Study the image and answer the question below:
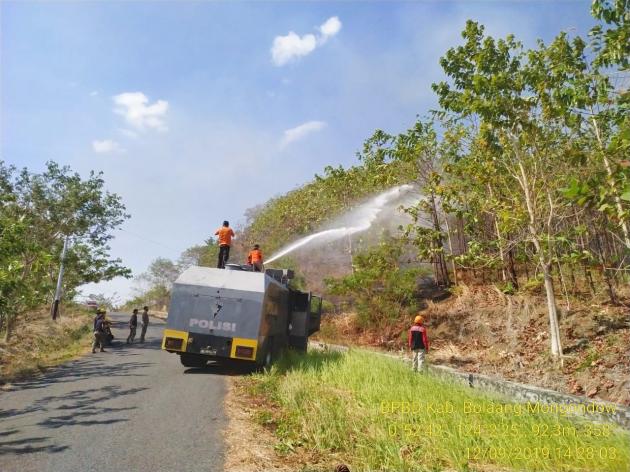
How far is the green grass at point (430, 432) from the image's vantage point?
470 cm

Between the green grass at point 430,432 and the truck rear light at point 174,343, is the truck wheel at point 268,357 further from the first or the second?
the green grass at point 430,432

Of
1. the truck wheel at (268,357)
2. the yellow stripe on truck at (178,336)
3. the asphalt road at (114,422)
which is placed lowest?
the asphalt road at (114,422)

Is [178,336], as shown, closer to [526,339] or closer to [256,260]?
[256,260]

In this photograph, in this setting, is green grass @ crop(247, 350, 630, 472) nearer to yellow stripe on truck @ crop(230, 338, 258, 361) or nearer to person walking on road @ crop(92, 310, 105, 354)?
yellow stripe on truck @ crop(230, 338, 258, 361)

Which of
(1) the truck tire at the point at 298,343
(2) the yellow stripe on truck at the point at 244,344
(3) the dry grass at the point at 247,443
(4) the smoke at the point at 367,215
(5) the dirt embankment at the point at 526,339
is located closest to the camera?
(3) the dry grass at the point at 247,443

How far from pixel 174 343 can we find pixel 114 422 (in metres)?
4.04

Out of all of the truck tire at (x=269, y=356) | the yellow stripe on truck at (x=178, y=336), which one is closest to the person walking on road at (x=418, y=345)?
the truck tire at (x=269, y=356)

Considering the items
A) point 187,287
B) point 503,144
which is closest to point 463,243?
point 503,144

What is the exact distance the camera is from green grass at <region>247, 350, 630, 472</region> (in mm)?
4703

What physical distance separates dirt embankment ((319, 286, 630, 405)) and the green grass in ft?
12.5

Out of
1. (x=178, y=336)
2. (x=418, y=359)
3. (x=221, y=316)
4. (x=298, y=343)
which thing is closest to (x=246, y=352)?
(x=221, y=316)

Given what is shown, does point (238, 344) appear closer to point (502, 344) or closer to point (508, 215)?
point (508, 215)

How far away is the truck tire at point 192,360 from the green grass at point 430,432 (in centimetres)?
372

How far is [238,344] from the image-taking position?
10.2 m
